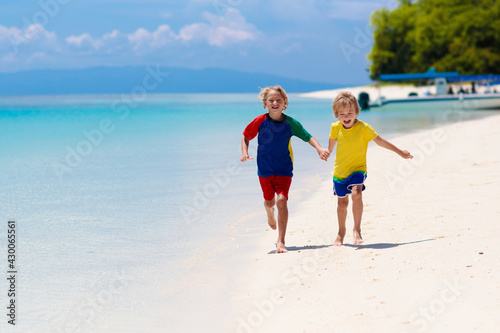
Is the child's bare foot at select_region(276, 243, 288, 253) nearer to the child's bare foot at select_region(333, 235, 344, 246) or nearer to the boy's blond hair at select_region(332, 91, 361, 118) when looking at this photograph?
the child's bare foot at select_region(333, 235, 344, 246)

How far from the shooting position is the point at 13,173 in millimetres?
12102

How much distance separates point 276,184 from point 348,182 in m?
0.68

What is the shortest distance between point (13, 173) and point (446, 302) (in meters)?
10.8

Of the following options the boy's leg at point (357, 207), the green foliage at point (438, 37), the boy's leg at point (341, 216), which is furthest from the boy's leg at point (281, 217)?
the green foliage at point (438, 37)

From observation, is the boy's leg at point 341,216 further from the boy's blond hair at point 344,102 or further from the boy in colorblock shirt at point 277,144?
the boy's blond hair at point 344,102

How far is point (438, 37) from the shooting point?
7494 cm

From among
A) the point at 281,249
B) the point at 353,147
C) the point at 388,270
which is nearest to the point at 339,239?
the point at 281,249

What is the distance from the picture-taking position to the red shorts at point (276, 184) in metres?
5.22

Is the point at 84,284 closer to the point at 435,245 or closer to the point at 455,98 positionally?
the point at 435,245

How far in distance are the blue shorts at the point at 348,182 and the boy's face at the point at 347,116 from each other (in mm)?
451

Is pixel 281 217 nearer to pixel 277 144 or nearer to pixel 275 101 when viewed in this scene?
pixel 277 144

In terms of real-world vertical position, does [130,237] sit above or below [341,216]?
below

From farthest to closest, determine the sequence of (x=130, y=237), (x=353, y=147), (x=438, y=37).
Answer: (x=438, y=37) → (x=130, y=237) → (x=353, y=147)

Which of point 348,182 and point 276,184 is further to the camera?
point 276,184
